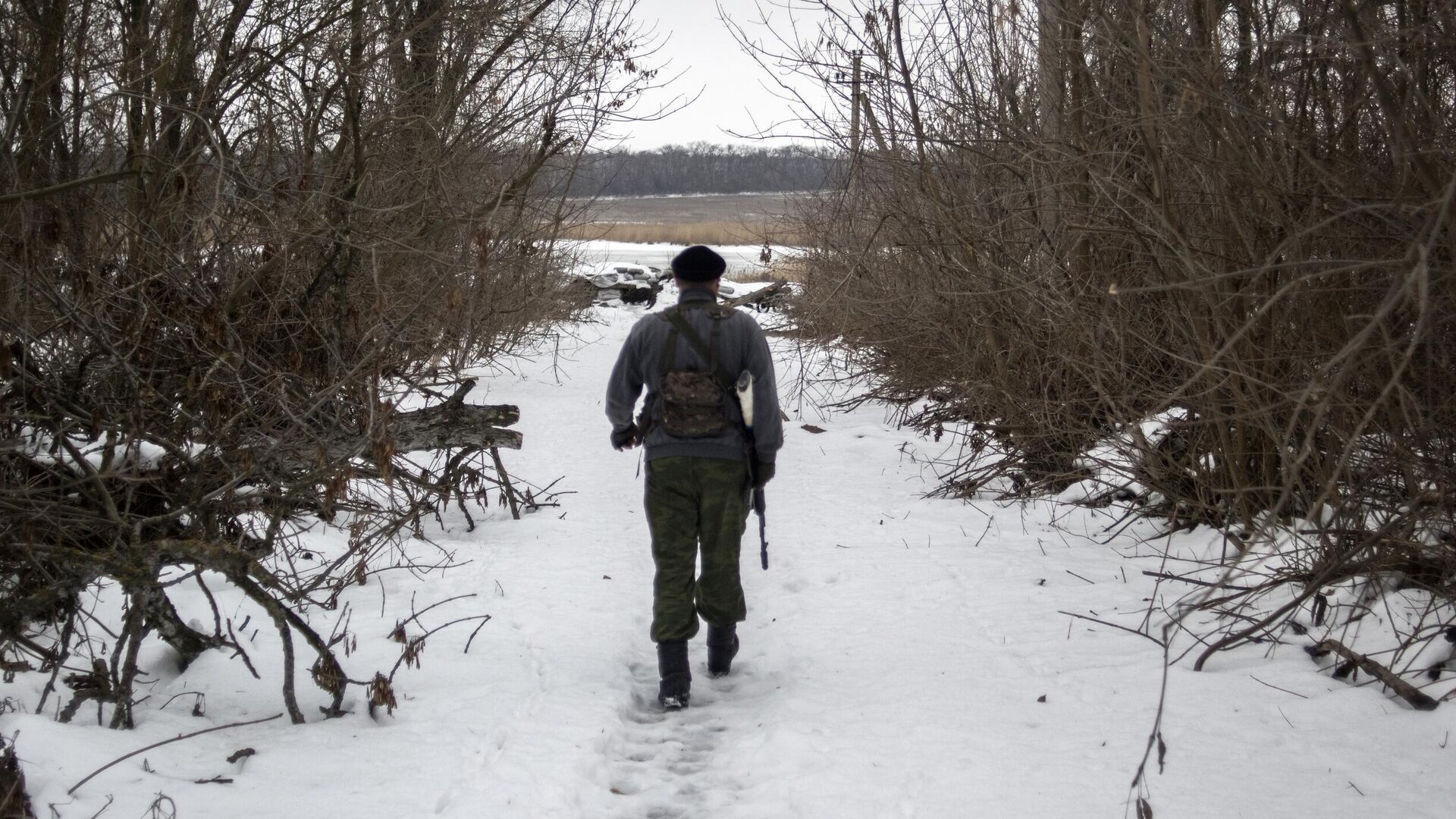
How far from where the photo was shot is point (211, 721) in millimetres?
4305

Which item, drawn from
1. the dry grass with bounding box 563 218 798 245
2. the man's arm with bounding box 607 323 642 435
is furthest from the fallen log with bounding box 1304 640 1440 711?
the dry grass with bounding box 563 218 798 245

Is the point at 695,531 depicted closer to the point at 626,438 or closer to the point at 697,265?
the point at 626,438

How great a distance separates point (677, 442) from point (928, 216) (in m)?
5.30

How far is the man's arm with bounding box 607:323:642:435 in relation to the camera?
5094 millimetres

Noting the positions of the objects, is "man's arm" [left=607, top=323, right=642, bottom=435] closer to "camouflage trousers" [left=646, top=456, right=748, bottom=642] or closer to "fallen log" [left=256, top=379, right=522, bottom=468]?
"camouflage trousers" [left=646, top=456, right=748, bottom=642]

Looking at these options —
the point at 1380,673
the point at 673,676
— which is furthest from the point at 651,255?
the point at 1380,673

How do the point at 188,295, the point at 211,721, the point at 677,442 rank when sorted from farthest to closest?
the point at 188,295
the point at 677,442
the point at 211,721

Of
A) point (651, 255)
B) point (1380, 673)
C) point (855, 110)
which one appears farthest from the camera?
point (651, 255)

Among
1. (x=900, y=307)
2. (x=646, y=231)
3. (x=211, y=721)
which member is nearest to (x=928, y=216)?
(x=900, y=307)

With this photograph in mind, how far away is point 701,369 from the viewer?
197 inches

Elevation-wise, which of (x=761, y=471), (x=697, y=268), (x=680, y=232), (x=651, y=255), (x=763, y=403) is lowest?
(x=761, y=471)

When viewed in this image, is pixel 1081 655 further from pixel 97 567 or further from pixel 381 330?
pixel 381 330

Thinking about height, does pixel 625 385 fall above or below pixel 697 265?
below

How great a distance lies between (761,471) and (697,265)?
1014mm
